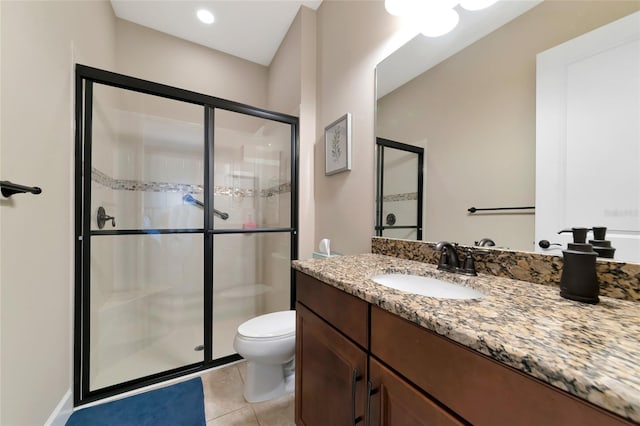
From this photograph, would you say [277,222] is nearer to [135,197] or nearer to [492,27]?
[135,197]

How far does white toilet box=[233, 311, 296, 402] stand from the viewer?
4.44 ft

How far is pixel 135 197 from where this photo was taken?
1.91 meters

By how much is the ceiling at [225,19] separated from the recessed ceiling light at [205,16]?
3cm

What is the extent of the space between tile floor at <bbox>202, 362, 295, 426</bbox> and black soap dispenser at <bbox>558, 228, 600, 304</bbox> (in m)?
1.37

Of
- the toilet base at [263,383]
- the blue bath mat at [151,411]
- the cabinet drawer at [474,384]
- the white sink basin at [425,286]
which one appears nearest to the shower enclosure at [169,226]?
the blue bath mat at [151,411]

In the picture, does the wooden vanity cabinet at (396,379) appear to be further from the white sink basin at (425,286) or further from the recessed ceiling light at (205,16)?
the recessed ceiling light at (205,16)

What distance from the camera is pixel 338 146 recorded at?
69.1 inches

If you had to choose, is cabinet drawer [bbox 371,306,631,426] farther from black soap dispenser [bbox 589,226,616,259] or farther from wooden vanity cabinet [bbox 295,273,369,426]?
black soap dispenser [bbox 589,226,616,259]

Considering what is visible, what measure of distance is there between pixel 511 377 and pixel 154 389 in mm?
1945

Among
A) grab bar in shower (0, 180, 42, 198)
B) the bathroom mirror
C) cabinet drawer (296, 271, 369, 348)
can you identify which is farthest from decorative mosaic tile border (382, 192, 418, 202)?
grab bar in shower (0, 180, 42, 198)

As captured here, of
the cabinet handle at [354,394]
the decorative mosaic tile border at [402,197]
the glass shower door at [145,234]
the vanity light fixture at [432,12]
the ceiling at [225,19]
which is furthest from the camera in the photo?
the ceiling at [225,19]

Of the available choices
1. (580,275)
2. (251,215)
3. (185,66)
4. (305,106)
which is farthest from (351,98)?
(185,66)

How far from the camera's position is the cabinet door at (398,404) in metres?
0.51

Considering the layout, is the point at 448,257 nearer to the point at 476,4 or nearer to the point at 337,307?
the point at 337,307
